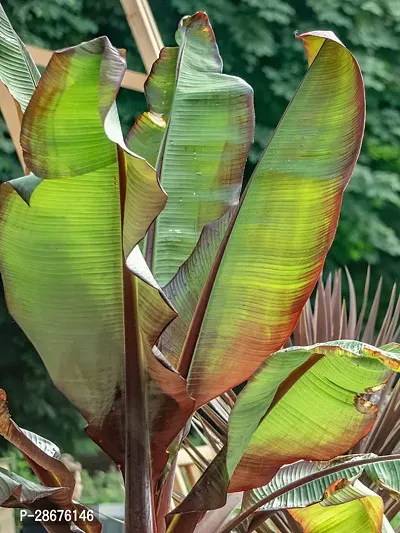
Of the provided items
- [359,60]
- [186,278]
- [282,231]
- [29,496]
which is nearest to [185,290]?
[186,278]

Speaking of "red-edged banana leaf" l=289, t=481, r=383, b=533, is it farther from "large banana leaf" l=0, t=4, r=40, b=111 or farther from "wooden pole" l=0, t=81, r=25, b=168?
"wooden pole" l=0, t=81, r=25, b=168

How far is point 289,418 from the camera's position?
0.64m

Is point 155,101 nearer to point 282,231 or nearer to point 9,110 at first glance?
point 282,231

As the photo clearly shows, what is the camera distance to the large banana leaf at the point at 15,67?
2.38 ft

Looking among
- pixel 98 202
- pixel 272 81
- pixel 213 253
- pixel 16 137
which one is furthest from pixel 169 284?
pixel 272 81

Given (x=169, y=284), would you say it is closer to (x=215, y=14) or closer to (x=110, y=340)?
(x=110, y=340)

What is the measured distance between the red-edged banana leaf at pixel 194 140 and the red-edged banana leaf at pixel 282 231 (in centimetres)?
5

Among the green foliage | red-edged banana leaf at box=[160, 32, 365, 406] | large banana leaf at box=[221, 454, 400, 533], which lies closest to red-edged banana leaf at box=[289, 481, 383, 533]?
large banana leaf at box=[221, 454, 400, 533]

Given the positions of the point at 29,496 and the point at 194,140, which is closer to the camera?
the point at 29,496

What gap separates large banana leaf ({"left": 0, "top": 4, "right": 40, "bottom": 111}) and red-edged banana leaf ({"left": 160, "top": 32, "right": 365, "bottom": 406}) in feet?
0.79

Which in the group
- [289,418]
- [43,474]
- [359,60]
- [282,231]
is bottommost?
[359,60]

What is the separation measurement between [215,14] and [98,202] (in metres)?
2.76

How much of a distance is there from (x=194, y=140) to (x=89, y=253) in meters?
0.20

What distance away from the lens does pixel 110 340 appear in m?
0.66
